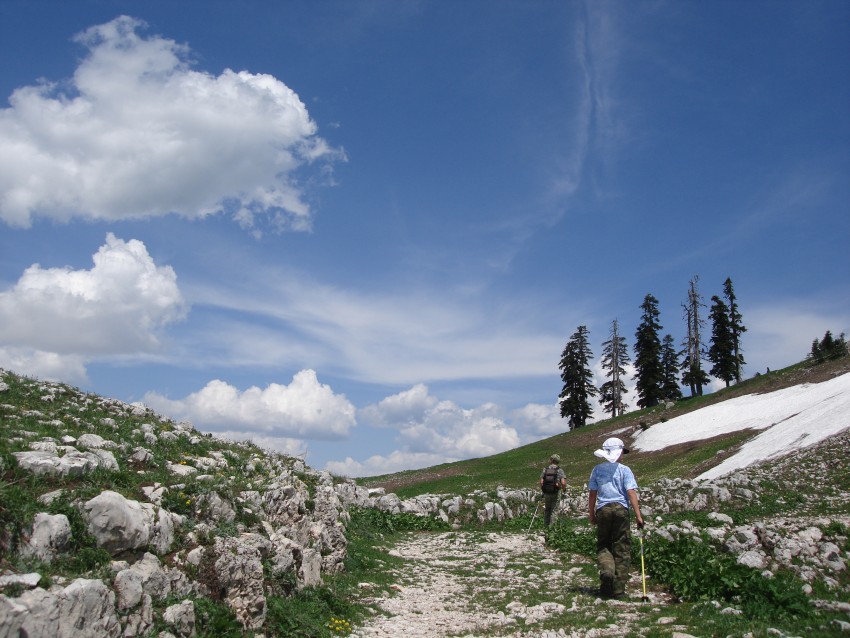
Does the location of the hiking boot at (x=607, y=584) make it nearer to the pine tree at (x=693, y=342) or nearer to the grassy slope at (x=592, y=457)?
the grassy slope at (x=592, y=457)

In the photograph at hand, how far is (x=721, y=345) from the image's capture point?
82750 millimetres

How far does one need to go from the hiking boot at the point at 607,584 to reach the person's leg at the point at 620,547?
0.06 meters

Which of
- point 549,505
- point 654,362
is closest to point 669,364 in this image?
point 654,362

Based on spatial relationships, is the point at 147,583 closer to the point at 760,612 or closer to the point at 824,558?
the point at 760,612

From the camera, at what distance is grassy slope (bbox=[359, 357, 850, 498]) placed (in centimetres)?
4284

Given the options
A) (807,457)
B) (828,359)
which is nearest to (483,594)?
(807,457)

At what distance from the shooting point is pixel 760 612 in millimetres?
8625

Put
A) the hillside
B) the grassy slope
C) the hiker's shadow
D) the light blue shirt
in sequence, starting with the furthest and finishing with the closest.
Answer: the grassy slope
the hiker's shadow
the light blue shirt
the hillside

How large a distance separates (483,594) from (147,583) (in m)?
7.23

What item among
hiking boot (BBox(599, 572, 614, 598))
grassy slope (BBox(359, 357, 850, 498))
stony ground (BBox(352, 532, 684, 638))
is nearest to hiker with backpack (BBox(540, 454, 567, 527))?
stony ground (BBox(352, 532, 684, 638))

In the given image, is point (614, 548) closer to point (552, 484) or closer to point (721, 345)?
point (552, 484)

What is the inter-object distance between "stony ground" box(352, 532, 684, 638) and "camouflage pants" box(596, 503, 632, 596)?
1.15ft

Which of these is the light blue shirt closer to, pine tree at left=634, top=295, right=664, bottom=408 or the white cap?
the white cap

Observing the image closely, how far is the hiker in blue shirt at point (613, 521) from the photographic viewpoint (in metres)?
11.0
